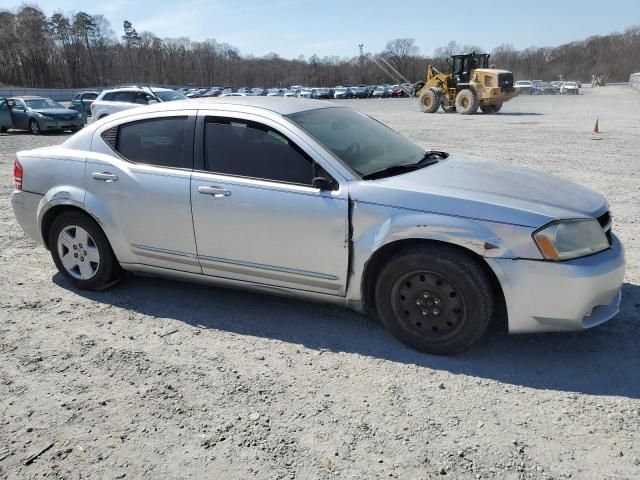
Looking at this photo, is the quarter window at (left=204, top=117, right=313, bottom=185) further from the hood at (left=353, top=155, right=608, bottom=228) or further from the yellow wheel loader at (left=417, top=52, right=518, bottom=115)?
the yellow wheel loader at (left=417, top=52, right=518, bottom=115)

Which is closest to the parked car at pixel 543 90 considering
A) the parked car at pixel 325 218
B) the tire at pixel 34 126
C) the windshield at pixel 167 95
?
the windshield at pixel 167 95

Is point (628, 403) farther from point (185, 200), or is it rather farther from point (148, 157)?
point (148, 157)

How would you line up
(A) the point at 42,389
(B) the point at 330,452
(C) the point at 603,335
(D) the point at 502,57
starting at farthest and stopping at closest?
(D) the point at 502,57 → (C) the point at 603,335 → (A) the point at 42,389 → (B) the point at 330,452

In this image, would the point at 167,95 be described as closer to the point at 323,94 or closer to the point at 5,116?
the point at 5,116

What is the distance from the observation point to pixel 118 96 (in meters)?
19.1

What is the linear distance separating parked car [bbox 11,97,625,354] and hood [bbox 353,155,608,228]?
0.01m

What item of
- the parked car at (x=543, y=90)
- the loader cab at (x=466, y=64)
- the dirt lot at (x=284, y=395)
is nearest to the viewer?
the dirt lot at (x=284, y=395)

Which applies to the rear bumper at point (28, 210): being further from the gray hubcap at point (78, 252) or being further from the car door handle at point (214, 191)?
the car door handle at point (214, 191)

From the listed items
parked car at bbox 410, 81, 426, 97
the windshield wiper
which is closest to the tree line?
parked car at bbox 410, 81, 426, 97

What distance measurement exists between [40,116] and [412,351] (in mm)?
20783

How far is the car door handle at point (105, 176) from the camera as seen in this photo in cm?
419

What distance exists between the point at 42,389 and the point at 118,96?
18008 millimetres

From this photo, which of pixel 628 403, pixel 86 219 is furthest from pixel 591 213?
pixel 86 219

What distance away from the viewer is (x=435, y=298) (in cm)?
331
